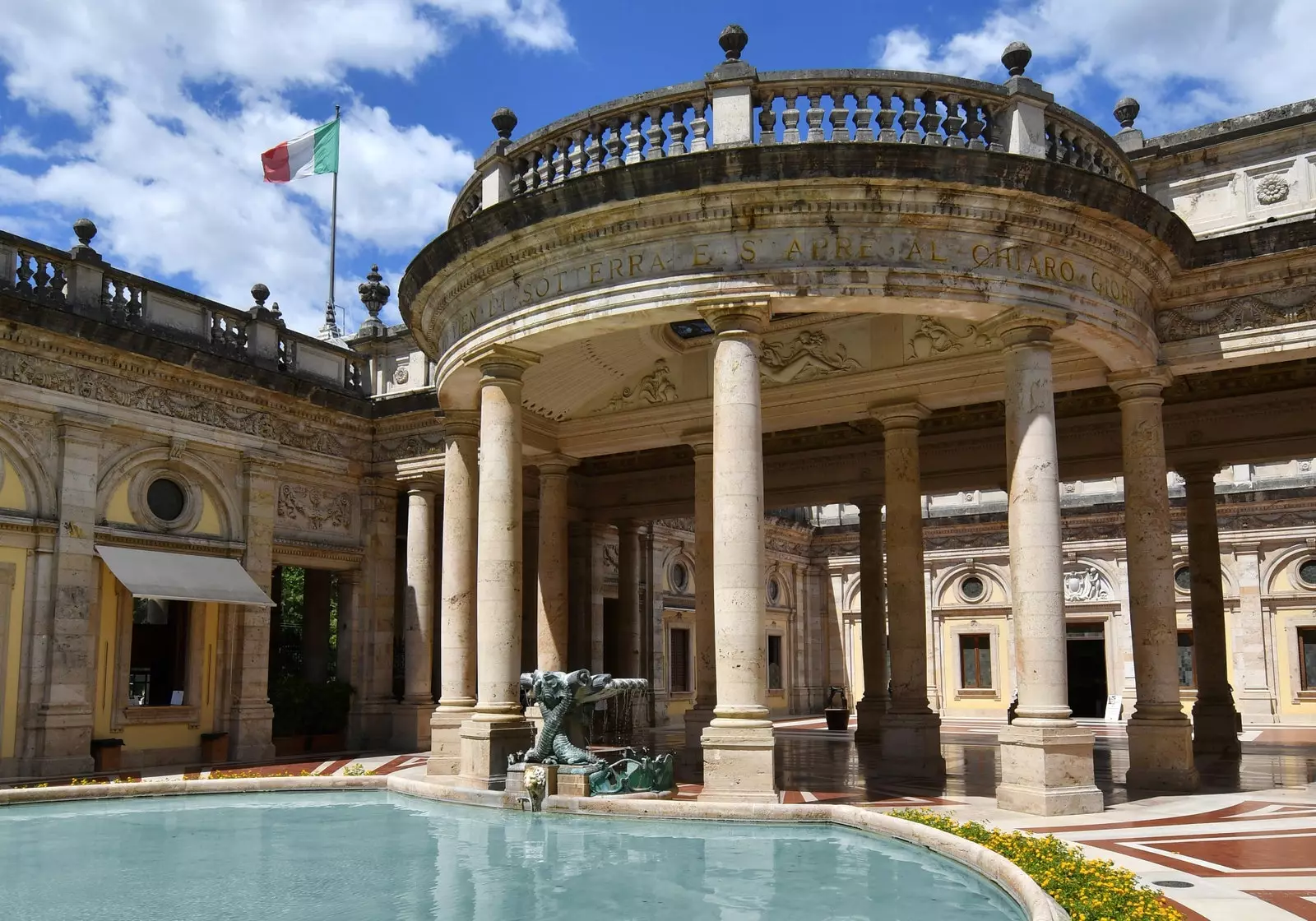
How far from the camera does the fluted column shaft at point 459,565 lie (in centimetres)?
1725

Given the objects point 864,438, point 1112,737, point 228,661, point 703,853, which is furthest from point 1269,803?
point 228,661

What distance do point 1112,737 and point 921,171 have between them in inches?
754

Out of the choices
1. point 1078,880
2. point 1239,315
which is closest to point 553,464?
point 1239,315

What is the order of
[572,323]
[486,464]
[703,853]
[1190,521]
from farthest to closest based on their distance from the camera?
[1190,521]
[486,464]
[572,323]
[703,853]

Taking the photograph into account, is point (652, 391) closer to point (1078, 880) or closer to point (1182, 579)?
point (1078, 880)

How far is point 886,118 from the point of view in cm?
1410

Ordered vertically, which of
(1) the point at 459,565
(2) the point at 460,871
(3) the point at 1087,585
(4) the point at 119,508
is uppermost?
(4) the point at 119,508

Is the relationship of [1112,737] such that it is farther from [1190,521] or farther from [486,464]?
[486,464]

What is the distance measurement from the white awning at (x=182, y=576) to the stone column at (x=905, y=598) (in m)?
11.4

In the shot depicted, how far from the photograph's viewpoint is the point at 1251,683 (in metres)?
35.4

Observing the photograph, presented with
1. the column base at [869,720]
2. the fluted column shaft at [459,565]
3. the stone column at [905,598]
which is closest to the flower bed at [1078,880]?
the stone column at [905,598]

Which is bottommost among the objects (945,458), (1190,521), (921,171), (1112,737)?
(1112,737)

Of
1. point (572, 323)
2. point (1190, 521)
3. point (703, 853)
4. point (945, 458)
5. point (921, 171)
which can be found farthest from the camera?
point (945, 458)

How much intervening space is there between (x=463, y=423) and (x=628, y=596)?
11.8 meters
